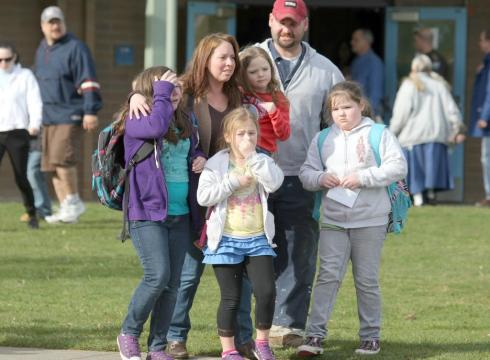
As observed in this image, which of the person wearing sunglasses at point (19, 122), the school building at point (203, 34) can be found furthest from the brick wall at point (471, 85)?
the person wearing sunglasses at point (19, 122)

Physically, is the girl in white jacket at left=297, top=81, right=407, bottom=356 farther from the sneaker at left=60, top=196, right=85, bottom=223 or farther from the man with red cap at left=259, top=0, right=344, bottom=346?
the sneaker at left=60, top=196, right=85, bottom=223

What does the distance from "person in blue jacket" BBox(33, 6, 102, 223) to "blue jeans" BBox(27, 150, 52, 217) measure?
47 cm

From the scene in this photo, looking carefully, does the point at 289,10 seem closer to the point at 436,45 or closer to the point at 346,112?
the point at 346,112

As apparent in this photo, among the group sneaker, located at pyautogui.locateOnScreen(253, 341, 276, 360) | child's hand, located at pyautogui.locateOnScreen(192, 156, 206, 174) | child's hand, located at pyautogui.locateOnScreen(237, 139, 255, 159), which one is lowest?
sneaker, located at pyautogui.locateOnScreen(253, 341, 276, 360)

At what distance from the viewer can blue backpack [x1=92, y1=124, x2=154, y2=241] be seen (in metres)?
7.82

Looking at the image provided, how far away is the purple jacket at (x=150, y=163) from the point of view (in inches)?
303

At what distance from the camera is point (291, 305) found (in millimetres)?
8859

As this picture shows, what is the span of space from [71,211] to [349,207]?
22.6 feet

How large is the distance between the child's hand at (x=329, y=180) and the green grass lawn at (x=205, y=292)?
949 mm

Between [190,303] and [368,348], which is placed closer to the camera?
[190,303]

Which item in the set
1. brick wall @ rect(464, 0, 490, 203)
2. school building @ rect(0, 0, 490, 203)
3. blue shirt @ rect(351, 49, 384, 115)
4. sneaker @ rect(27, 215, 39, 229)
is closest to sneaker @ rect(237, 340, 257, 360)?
sneaker @ rect(27, 215, 39, 229)

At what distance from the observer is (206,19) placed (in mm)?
18828

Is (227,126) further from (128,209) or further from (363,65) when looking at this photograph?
(363,65)

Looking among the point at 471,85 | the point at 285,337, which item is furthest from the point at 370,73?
the point at 285,337
